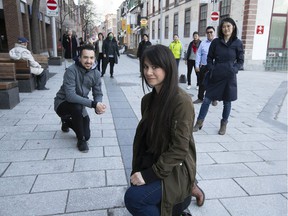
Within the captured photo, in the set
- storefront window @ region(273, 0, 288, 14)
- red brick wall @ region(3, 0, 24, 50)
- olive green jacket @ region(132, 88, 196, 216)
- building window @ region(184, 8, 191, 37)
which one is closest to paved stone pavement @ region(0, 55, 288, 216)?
olive green jacket @ region(132, 88, 196, 216)

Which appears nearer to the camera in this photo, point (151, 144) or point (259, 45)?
point (151, 144)

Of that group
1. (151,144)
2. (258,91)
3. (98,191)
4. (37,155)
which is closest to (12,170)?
(37,155)

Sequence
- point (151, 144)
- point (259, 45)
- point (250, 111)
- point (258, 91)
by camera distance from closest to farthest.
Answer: point (151, 144) < point (250, 111) < point (258, 91) < point (259, 45)

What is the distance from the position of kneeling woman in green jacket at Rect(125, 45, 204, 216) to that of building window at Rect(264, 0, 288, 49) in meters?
15.5

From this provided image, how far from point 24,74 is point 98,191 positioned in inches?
225

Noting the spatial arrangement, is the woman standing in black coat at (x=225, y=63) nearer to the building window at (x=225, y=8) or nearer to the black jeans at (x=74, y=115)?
the black jeans at (x=74, y=115)

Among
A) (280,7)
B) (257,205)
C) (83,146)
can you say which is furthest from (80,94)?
(280,7)

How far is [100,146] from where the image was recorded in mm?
4062

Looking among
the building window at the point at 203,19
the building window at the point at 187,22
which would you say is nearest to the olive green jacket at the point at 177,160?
the building window at the point at 203,19

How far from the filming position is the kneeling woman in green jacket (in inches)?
70.2

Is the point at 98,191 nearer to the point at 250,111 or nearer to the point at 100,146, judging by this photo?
the point at 100,146

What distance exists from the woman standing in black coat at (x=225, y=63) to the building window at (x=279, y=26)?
12.6 m

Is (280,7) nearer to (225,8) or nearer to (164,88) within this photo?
(225,8)

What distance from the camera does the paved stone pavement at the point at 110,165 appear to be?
103 inches
